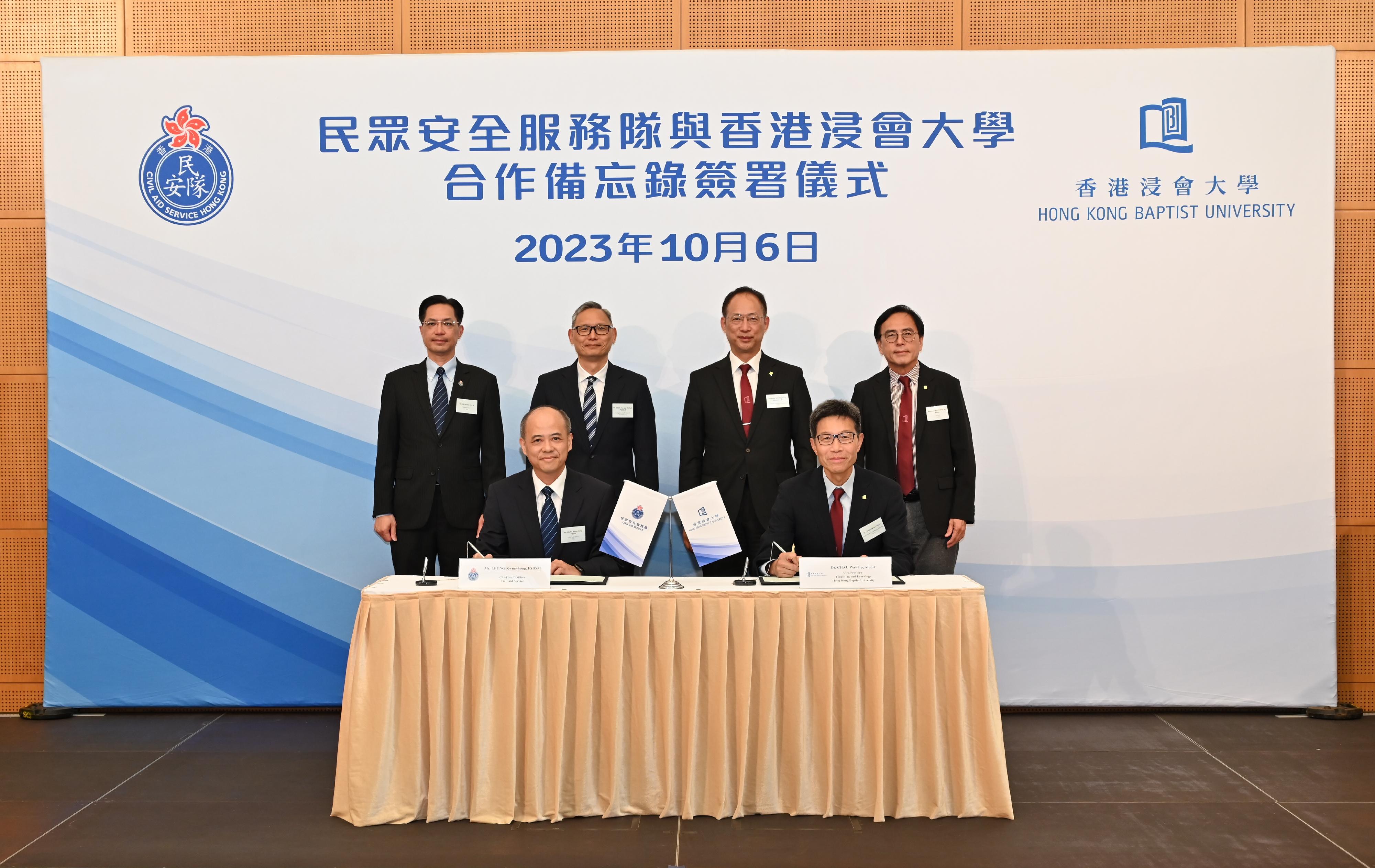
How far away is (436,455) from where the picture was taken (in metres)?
3.91

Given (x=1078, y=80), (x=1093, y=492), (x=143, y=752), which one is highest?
(x=1078, y=80)

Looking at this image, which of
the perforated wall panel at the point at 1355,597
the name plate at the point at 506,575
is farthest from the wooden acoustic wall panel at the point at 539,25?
the perforated wall panel at the point at 1355,597

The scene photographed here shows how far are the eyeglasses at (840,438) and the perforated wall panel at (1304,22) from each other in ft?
9.04

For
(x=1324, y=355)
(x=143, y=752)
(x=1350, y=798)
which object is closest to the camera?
(x=1350, y=798)

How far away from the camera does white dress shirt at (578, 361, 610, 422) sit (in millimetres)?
3896

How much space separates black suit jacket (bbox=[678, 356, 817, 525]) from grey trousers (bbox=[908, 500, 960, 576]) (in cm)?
46

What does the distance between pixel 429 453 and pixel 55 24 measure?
2511 millimetres

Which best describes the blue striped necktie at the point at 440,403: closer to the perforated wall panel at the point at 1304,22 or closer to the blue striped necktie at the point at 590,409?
the blue striped necktie at the point at 590,409

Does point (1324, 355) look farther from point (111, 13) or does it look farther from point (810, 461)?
point (111, 13)

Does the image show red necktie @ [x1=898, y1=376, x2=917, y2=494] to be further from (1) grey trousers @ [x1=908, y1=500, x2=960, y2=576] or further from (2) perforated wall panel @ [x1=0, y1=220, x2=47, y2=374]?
(2) perforated wall panel @ [x1=0, y1=220, x2=47, y2=374]

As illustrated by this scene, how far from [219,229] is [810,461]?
2648 mm

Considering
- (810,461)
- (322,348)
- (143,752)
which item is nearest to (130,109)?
(322,348)

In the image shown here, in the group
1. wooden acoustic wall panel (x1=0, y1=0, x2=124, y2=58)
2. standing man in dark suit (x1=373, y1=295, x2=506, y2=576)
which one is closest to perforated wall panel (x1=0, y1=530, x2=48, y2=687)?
standing man in dark suit (x1=373, y1=295, x2=506, y2=576)

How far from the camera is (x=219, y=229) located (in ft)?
13.8
